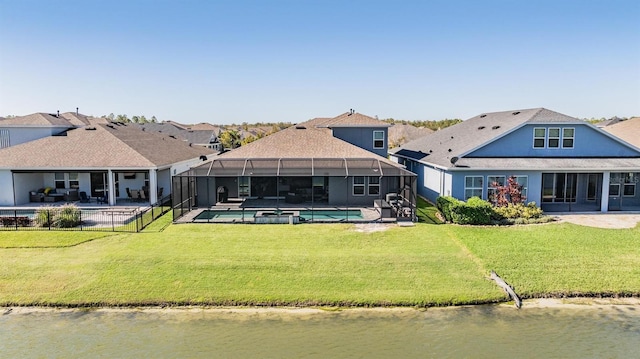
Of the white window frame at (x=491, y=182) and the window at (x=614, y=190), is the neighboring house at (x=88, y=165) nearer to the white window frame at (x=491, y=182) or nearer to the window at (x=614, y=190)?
the white window frame at (x=491, y=182)

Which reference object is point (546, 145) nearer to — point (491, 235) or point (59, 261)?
point (491, 235)

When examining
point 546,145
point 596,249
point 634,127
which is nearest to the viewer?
point 596,249

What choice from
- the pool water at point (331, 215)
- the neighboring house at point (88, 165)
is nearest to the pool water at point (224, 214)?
the pool water at point (331, 215)

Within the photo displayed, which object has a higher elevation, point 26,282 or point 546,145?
point 546,145

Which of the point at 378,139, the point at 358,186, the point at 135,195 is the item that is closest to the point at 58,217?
the point at 135,195

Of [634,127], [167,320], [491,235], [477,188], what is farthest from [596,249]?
[634,127]

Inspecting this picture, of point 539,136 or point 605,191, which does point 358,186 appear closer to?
point 539,136
